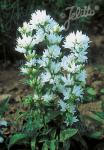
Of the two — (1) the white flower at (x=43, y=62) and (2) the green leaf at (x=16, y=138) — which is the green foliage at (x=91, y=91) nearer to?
(2) the green leaf at (x=16, y=138)

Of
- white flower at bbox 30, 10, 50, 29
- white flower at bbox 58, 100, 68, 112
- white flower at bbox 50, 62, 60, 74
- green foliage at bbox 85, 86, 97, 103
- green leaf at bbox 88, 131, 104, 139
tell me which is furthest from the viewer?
green foliage at bbox 85, 86, 97, 103

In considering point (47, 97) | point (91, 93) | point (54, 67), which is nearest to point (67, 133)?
point (47, 97)

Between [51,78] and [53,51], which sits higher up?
[53,51]

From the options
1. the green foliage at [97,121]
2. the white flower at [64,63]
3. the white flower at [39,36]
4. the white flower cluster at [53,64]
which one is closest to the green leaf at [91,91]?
the green foliage at [97,121]

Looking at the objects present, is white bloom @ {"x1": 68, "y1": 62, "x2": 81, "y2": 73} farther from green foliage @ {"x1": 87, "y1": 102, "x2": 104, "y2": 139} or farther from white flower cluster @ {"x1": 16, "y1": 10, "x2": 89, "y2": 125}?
green foliage @ {"x1": 87, "y1": 102, "x2": 104, "y2": 139}

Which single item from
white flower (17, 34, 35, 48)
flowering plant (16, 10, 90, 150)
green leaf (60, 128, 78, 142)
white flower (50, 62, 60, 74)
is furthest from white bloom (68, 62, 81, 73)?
green leaf (60, 128, 78, 142)

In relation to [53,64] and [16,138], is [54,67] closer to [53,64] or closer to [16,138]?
[53,64]

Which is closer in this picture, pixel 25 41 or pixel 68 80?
pixel 25 41
